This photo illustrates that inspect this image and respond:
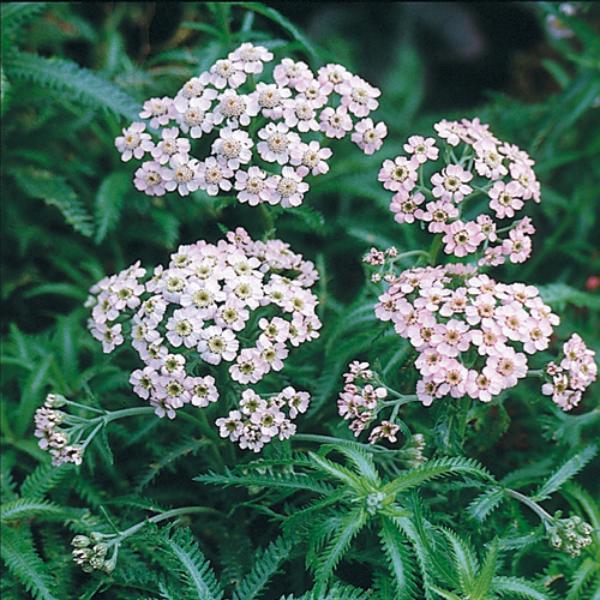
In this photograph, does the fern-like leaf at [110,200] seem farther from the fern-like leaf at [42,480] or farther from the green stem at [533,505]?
the green stem at [533,505]

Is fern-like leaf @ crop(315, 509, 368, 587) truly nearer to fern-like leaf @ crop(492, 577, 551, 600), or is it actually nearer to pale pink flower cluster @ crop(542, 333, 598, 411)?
fern-like leaf @ crop(492, 577, 551, 600)

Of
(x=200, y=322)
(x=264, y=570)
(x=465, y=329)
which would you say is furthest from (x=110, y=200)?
(x=465, y=329)

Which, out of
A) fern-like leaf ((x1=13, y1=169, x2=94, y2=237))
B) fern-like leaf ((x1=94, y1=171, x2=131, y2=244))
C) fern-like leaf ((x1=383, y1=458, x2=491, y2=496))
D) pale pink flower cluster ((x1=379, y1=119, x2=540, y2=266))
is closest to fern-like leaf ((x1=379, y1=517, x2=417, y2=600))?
fern-like leaf ((x1=383, y1=458, x2=491, y2=496))

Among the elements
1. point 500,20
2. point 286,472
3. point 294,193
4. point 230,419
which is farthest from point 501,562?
point 500,20

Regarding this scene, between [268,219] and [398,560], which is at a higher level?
[268,219]

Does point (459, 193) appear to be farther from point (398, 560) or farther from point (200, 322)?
point (398, 560)

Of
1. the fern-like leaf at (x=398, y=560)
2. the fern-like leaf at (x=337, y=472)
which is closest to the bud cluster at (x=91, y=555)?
the fern-like leaf at (x=337, y=472)
